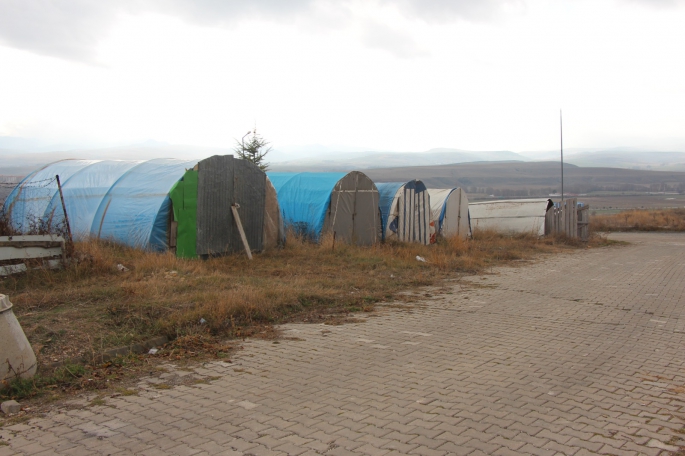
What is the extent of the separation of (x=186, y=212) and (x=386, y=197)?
7.97 metres

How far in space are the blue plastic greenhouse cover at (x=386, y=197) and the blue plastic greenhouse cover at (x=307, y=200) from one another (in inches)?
75.8

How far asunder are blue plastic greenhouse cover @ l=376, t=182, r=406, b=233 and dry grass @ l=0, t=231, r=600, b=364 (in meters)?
4.35

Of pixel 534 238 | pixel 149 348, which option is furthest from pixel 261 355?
pixel 534 238

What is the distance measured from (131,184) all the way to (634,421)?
12.6m

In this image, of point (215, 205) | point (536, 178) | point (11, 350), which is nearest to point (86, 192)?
point (215, 205)

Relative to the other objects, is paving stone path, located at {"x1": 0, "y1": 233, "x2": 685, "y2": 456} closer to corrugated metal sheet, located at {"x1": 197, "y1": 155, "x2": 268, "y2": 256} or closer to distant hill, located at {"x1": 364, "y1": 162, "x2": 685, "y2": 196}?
corrugated metal sheet, located at {"x1": 197, "y1": 155, "x2": 268, "y2": 256}

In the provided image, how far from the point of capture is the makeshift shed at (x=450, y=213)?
21156 millimetres

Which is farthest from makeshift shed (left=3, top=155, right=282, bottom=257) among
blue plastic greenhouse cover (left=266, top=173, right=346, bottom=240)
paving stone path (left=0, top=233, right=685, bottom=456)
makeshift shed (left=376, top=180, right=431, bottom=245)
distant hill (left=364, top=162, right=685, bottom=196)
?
distant hill (left=364, top=162, right=685, bottom=196)

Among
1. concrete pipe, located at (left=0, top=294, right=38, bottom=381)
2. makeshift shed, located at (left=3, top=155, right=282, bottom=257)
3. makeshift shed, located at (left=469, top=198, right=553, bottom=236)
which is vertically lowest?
makeshift shed, located at (left=469, top=198, right=553, bottom=236)

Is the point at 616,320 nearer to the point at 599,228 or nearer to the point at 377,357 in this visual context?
the point at 377,357

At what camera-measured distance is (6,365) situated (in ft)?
15.9

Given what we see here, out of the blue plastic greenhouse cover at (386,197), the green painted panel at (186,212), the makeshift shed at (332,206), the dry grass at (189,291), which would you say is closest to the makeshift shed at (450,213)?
the blue plastic greenhouse cover at (386,197)

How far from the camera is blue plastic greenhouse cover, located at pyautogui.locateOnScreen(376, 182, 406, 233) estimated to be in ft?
61.5

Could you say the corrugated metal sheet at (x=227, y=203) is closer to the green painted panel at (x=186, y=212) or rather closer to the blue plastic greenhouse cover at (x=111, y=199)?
the green painted panel at (x=186, y=212)
